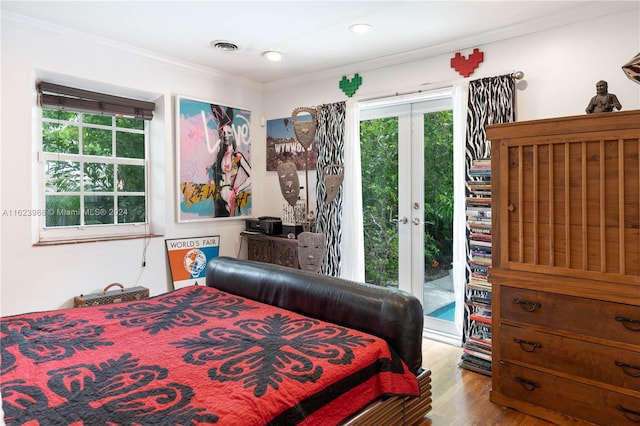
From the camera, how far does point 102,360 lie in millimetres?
1644

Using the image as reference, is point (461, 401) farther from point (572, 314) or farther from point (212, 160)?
point (212, 160)

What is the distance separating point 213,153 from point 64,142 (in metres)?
1.30

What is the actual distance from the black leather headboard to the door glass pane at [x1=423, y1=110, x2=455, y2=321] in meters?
1.68

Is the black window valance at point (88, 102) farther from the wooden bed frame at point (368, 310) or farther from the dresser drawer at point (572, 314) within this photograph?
the dresser drawer at point (572, 314)

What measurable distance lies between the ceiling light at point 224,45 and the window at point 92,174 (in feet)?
3.42

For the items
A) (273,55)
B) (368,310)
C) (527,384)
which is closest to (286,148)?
(273,55)

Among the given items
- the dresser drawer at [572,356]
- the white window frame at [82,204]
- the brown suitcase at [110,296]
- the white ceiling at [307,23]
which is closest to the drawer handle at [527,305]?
the dresser drawer at [572,356]

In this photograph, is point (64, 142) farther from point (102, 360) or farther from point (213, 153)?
point (102, 360)

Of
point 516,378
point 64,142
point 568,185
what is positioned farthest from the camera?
point 64,142

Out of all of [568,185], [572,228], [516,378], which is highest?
[568,185]

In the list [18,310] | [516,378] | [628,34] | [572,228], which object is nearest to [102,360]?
[18,310]

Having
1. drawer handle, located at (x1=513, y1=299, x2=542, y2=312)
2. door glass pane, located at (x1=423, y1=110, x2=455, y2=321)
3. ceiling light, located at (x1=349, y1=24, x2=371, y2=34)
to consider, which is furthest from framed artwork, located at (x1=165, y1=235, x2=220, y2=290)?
drawer handle, located at (x1=513, y1=299, x2=542, y2=312)

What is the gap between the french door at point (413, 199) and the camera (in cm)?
358

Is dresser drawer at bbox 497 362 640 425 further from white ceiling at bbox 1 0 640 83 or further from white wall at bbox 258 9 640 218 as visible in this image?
white ceiling at bbox 1 0 640 83
